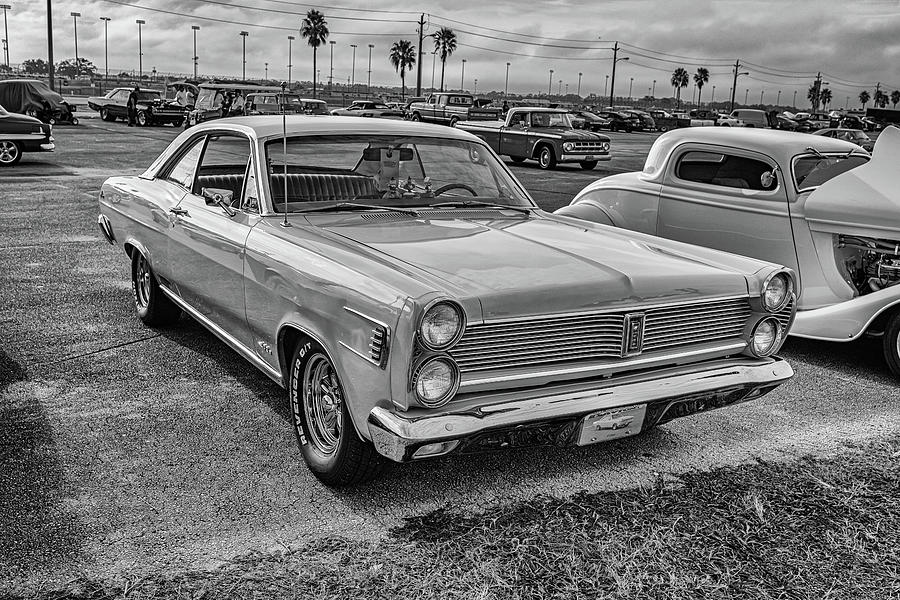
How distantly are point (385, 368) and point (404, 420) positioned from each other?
0.20 m

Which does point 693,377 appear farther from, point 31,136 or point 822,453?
point 31,136

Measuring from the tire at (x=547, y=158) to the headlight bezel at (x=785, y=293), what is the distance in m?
18.7

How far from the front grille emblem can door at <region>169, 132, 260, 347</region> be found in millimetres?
1890

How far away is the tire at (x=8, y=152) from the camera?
17.7 metres

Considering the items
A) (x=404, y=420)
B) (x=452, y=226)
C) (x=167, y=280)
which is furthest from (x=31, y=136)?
(x=404, y=420)

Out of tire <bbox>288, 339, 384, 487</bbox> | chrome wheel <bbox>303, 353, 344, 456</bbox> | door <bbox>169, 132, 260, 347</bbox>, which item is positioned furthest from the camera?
door <bbox>169, 132, 260, 347</bbox>

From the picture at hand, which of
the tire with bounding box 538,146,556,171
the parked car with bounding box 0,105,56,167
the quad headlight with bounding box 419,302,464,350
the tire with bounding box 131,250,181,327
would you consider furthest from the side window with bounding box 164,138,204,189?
the tire with bounding box 538,146,556,171

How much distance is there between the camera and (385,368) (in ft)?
10.6

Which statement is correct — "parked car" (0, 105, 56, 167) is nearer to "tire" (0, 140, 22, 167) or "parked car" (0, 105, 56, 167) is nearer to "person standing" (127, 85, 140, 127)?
"tire" (0, 140, 22, 167)

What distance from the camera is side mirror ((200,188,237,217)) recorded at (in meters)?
4.61

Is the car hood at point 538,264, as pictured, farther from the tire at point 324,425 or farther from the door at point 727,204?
the door at point 727,204

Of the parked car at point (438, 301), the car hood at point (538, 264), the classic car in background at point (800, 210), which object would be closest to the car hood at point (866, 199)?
the classic car in background at point (800, 210)

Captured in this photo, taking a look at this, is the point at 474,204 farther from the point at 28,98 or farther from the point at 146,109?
the point at 146,109

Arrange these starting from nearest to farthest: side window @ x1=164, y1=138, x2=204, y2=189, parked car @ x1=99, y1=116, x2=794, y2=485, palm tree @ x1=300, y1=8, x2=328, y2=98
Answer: parked car @ x1=99, y1=116, x2=794, y2=485 → side window @ x1=164, y1=138, x2=204, y2=189 → palm tree @ x1=300, y1=8, x2=328, y2=98
